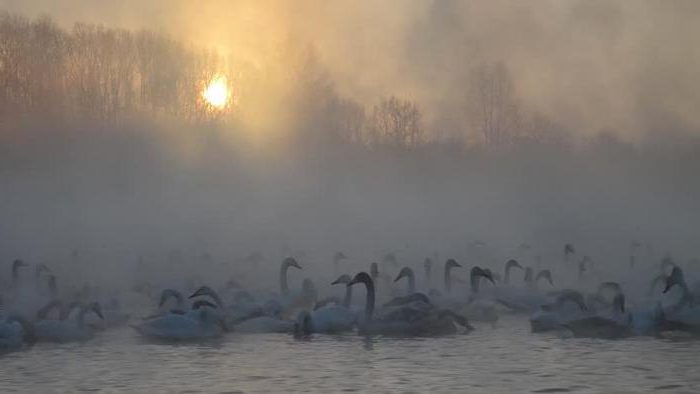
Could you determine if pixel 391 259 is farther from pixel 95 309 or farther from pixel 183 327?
pixel 183 327

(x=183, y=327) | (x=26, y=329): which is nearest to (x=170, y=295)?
(x=183, y=327)

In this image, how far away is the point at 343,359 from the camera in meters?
17.2

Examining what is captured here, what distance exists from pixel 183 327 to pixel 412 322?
4.38 m

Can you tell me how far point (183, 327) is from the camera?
1959 cm

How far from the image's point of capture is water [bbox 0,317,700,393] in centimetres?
1468

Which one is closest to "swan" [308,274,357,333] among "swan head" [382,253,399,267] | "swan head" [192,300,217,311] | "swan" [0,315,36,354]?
"swan head" [192,300,217,311]

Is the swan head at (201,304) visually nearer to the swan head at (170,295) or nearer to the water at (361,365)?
the water at (361,365)

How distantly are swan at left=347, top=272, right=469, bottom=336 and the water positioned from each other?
53 centimetres

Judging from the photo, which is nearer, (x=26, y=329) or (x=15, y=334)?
(x=15, y=334)

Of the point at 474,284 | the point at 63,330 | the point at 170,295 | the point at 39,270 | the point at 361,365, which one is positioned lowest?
the point at 361,365

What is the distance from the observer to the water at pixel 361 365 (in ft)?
48.2

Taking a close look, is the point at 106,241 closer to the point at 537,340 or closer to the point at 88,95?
the point at 88,95

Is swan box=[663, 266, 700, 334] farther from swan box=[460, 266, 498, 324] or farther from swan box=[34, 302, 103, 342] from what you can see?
swan box=[34, 302, 103, 342]

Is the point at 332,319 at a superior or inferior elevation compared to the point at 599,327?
superior
